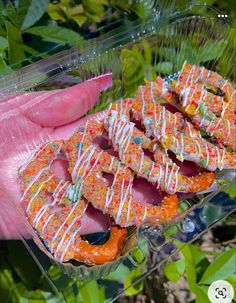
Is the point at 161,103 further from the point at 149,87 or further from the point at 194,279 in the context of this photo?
the point at 194,279

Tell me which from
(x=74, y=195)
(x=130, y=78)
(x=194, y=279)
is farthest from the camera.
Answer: (x=130, y=78)

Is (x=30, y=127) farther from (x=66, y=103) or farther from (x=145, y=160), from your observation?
(x=145, y=160)

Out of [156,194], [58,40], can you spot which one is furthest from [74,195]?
[58,40]

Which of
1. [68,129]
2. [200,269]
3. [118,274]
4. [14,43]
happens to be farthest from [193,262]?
[14,43]

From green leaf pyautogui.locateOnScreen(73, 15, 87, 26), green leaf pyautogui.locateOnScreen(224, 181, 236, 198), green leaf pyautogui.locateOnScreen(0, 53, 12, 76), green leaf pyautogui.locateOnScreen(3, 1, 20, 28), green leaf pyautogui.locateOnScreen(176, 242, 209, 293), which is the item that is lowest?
green leaf pyautogui.locateOnScreen(176, 242, 209, 293)

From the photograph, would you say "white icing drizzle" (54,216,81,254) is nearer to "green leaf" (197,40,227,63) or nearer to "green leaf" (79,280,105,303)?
"green leaf" (79,280,105,303)

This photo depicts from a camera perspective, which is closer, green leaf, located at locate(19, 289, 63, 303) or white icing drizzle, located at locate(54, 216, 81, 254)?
white icing drizzle, located at locate(54, 216, 81, 254)

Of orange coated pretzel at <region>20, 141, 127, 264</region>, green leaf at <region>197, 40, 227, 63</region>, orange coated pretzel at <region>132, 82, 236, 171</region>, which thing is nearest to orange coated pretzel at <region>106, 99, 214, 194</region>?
orange coated pretzel at <region>132, 82, 236, 171</region>
